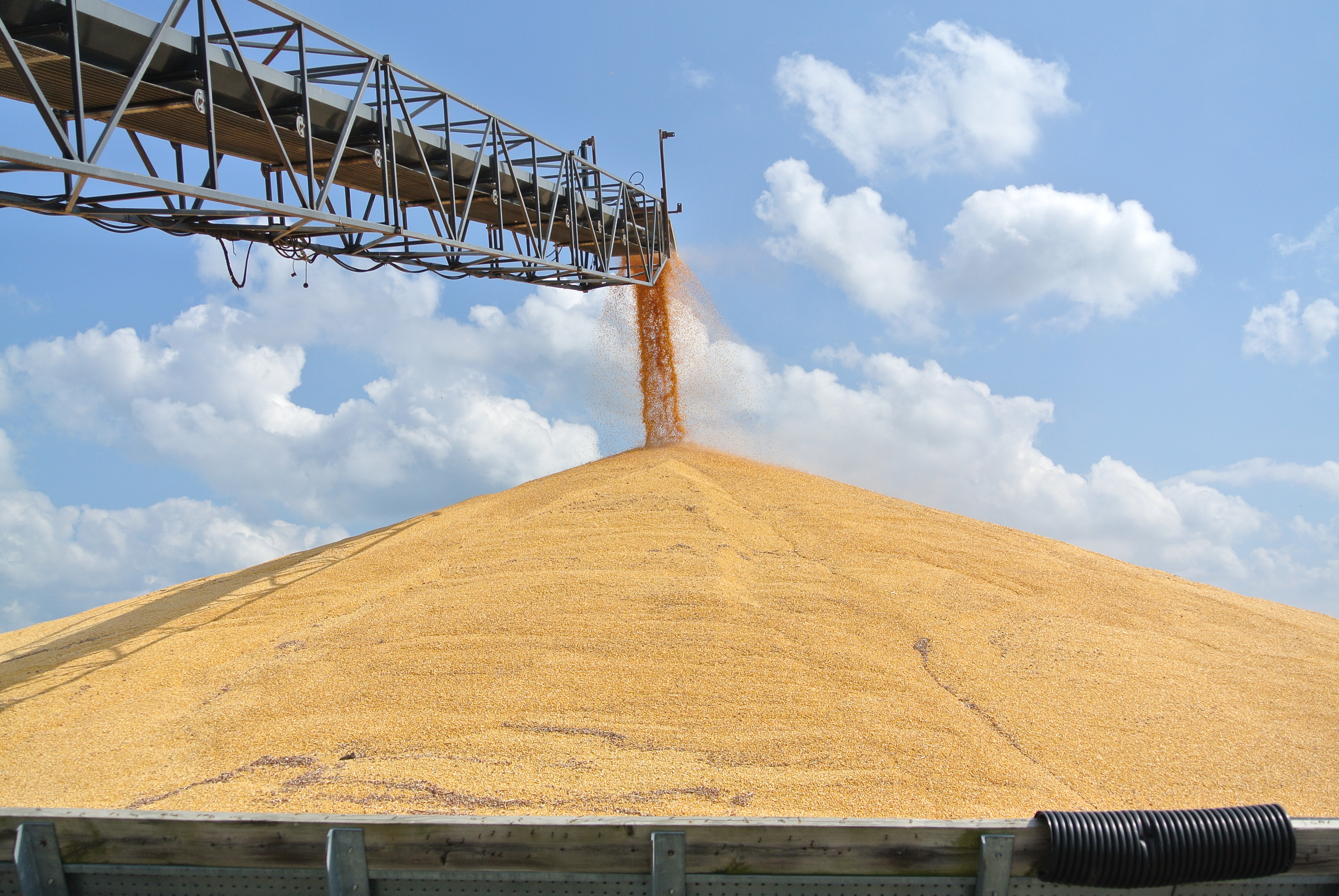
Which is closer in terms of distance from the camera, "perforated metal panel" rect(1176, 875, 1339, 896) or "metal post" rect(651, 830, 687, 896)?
"metal post" rect(651, 830, 687, 896)

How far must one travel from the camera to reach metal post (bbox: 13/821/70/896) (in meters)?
4.47

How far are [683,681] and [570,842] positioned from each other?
4871 mm

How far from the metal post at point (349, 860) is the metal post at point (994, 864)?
3078 millimetres

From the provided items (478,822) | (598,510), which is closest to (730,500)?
(598,510)

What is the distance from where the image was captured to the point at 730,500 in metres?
14.8

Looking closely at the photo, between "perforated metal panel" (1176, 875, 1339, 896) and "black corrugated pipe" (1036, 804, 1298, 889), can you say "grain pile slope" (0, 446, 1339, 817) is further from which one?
"black corrugated pipe" (1036, 804, 1298, 889)

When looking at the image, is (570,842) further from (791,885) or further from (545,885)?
(791,885)

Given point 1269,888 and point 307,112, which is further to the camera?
point 307,112

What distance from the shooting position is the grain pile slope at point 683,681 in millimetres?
7629

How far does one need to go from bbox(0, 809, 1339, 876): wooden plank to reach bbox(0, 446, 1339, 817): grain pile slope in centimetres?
269

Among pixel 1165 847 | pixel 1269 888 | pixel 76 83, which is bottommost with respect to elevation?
pixel 1269 888

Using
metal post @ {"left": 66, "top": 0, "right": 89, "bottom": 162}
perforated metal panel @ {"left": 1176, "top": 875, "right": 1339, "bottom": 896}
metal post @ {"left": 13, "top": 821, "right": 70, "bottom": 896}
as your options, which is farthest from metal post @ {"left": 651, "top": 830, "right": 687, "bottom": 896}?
metal post @ {"left": 66, "top": 0, "right": 89, "bottom": 162}

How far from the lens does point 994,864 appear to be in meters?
4.32

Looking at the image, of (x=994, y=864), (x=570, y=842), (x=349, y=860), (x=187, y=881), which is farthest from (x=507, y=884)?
(x=994, y=864)
